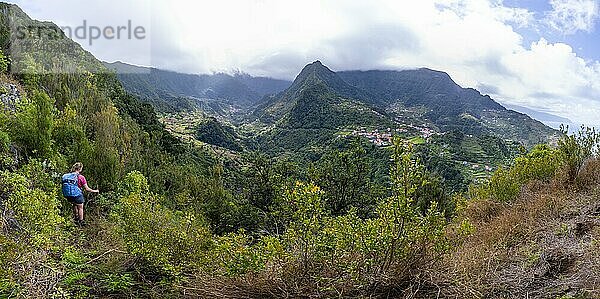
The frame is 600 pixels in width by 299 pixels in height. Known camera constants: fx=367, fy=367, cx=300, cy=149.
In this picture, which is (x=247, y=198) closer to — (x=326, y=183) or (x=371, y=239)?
(x=326, y=183)

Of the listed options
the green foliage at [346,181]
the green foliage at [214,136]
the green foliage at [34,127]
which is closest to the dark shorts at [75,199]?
the green foliage at [34,127]

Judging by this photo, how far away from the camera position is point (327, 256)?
418cm

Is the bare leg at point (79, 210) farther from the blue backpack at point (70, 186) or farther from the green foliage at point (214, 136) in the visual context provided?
the green foliage at point (214, 136)

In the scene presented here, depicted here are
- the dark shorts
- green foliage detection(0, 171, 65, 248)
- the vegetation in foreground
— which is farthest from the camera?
the dark shorts

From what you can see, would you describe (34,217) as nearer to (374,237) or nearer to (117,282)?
(117,282)

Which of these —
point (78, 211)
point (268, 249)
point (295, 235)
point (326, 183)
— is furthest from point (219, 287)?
point (326, 183)

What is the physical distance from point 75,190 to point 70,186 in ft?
0.42

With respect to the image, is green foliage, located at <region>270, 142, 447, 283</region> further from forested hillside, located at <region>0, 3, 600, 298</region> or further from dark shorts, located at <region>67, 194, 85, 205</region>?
dark shorts, located at <region>67, 194, 85, 205</region>

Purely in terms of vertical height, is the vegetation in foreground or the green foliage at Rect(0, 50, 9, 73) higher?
the green foliage at Rect(0, 50, 9, 73)

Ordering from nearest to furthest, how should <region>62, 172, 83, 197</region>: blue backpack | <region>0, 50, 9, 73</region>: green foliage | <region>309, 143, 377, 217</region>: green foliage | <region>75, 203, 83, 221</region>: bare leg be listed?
<region>62, 172, 83, 197</region>: blue backpack < <region>75, 203, 83, 221</region>: bare leg < <region>309, 143, 377, 217</region>: green foliage < <region>0, 50, 9, 73</region>: green foliage

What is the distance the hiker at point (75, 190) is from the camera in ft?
24.9

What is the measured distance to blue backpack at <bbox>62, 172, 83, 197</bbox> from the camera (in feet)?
24.8

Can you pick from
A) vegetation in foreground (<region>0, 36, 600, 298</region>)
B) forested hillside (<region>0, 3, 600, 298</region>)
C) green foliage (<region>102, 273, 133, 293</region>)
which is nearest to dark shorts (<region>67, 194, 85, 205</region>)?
forested hillside (<region>0, 3, 600, 298</region>)

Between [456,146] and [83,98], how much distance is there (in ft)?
209
